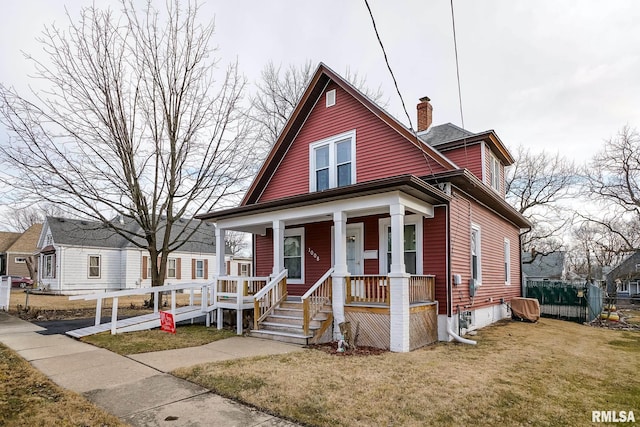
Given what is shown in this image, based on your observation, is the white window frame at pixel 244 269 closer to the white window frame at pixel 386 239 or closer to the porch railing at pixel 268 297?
the porch railing at pixel 268 297

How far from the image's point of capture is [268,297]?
33.2 ft

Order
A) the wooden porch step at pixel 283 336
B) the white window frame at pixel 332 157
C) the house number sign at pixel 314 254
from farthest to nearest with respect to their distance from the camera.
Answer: the house number sign at pixel 314 254 → the white window frame at pixel 332 157 → the wooden porch step at pixel 283 336

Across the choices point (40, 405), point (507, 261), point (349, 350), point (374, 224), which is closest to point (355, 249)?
point (374, 224)

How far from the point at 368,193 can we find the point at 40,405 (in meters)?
6.54

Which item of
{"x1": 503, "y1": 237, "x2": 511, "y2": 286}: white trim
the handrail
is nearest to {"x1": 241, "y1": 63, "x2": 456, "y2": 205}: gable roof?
the handrail

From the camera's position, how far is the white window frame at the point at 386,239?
1019 cm

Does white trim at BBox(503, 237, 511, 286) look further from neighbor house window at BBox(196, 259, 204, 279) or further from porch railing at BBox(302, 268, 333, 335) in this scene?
neighbor house window at BBox(196, 259, 204, 279)

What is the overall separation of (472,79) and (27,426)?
1053 cm

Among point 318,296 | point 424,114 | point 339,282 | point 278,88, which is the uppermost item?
point 278,88

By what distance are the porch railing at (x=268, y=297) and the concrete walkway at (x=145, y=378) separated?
2.21ft

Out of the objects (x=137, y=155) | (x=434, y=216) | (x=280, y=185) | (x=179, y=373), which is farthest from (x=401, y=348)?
(x=137, y=155)

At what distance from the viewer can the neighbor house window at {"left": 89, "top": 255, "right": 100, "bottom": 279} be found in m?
26.0

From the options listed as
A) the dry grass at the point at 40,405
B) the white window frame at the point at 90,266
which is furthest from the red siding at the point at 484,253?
the white window frame at the point at 90,266

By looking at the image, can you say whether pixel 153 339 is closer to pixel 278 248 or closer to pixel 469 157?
pixel 278 248
